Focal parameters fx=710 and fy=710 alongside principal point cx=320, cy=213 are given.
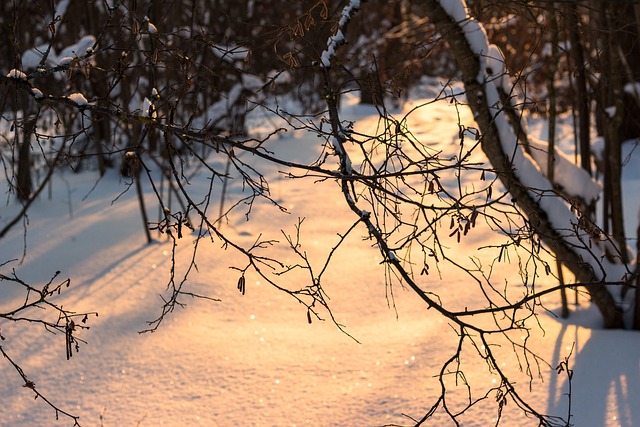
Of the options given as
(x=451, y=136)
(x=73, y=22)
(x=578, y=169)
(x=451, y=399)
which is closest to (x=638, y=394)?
(x=451, y=399)

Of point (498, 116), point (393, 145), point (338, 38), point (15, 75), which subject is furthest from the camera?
point (498, 116)

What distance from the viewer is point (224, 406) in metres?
3.11

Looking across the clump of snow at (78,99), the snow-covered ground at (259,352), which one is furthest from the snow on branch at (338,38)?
the snow-covered ground at (259,352)

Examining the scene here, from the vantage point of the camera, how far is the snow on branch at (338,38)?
6.91 ft

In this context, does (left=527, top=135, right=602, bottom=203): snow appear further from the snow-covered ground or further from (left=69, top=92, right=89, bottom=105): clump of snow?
(left=69, top=92, right=89, bottom=105): clump of snow

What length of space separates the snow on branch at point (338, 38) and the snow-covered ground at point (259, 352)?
1457 mm

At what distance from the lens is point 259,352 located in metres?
3.61

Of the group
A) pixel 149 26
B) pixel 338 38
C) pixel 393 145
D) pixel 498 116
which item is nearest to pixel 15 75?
pixel 149 26

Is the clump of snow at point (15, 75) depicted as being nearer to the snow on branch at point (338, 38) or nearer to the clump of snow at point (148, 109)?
the clump of snow at point (148, 109)

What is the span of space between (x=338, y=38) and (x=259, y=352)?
1894mm

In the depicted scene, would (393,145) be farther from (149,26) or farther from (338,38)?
(149,26)

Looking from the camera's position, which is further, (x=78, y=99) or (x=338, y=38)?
(x=338, y=38)

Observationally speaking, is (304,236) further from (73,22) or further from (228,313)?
(73,22)

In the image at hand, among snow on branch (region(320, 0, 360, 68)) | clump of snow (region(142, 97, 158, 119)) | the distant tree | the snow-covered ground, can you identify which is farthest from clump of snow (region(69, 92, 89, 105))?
the snow-covered ground
